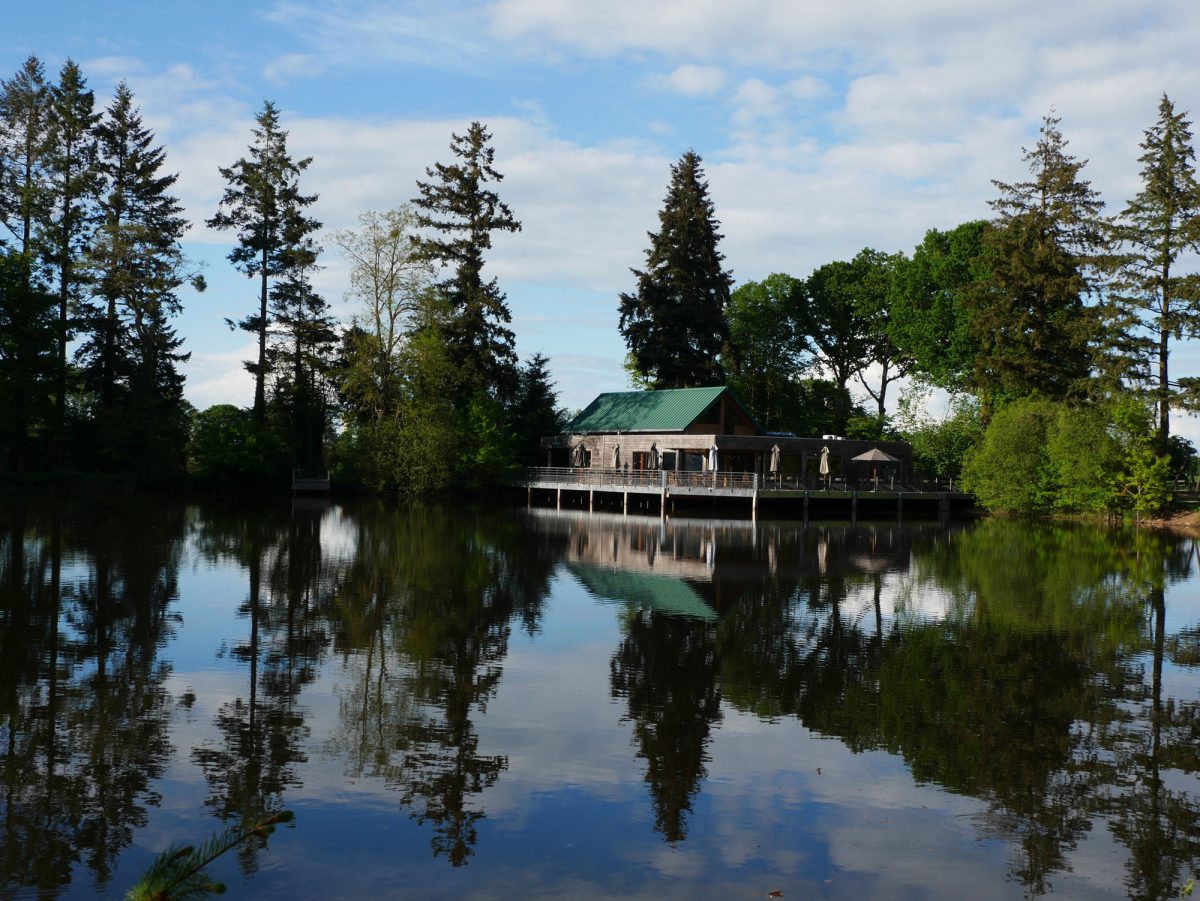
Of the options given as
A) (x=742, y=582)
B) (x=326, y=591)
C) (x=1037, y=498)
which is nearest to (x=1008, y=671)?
(x=742, y=582)

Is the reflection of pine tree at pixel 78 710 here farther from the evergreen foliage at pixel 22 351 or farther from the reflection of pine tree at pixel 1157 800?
the evergreen foliage at pixel 22 351

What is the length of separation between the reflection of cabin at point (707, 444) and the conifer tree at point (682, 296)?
5.96 metres

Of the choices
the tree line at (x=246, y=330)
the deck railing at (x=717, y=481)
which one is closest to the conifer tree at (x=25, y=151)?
the tree line at (x=246, y=330)

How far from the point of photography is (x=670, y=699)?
10.6 meters

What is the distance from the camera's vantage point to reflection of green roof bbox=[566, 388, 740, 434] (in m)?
44.1

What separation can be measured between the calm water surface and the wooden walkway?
19.2 m

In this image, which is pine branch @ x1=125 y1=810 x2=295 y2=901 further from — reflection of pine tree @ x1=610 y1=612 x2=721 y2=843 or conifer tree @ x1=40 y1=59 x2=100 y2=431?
conifer tree @ x1=40 y1=59 x2=100 y2=431

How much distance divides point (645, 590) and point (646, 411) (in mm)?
28399

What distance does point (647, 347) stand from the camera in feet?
176

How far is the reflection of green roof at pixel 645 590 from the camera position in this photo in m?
16.4

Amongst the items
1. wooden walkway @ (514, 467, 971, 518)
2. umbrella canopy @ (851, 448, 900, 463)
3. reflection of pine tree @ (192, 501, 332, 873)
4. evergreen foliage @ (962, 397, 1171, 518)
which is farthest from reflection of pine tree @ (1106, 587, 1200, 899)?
umbrella canopy @ (851, 448, 900, 463)

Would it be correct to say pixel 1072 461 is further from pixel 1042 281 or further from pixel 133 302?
pixel 133 302

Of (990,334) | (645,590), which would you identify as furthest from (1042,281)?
(645,590)

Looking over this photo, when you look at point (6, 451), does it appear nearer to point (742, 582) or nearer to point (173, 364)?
point (173, 364)
